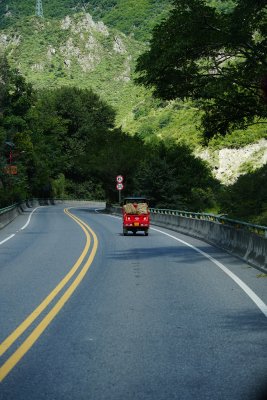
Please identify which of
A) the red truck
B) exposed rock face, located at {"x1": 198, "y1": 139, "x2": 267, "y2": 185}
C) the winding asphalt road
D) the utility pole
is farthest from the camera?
the utility pole

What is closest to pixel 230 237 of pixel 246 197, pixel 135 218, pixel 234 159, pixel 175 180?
pixel 135 218

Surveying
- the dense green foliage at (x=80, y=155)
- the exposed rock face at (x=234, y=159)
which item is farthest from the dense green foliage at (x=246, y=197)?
the exposed rock face at (x=234, y=159)

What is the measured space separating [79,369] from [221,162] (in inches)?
3751

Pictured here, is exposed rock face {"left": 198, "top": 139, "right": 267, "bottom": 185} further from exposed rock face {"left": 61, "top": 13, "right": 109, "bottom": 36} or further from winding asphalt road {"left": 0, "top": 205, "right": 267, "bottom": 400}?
exposed rock face {"left": 61, "top": 13, "right": 109, "bottom": 36}

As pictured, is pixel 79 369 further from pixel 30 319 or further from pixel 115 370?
pixel 30 319

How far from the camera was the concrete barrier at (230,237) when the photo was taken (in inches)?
663

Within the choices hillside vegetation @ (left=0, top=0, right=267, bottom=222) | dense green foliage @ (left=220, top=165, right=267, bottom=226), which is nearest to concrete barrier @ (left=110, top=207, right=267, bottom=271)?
hillside vegetation @ (left=0, top=0, right=267, bottom=222)

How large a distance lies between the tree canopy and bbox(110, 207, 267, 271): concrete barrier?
4.76m

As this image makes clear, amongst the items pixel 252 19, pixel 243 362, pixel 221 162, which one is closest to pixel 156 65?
pixel 252 19

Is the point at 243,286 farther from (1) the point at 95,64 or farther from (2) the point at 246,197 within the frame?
(1) the point at 95,64

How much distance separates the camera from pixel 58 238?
29.2 m

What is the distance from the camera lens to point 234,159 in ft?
326

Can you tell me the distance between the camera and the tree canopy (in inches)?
854

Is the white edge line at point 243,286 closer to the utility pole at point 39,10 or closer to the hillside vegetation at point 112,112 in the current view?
the hillside vegetation at point 112,112
